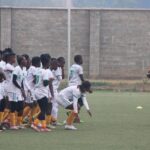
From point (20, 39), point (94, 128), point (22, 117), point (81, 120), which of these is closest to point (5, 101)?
point (22, 117)

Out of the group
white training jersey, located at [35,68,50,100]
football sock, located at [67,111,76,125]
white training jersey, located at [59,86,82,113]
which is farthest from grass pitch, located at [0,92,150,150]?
white training jersey, located at [35,68,50,100]

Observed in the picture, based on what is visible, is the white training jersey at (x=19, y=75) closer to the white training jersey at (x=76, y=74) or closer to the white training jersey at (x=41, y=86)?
the white training jersey at (x=41, y=86)

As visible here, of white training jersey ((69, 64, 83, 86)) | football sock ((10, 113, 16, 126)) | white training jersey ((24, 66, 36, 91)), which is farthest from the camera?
white training jersey ((69, 64, 83, 86))

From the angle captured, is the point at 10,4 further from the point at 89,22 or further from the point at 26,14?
the point at 89,22

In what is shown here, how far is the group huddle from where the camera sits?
663 inches

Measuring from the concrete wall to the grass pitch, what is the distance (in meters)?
22.8

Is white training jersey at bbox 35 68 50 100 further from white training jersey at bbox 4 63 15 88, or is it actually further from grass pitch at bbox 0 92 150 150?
grass pitch at bbox 0 92 150 150

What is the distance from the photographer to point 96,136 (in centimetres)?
1559

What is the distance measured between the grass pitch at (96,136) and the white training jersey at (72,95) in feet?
2.08

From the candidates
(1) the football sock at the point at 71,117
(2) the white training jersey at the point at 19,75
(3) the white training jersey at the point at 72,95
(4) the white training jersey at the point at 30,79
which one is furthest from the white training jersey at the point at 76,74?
(2) the white training jersey at the point at 19,75

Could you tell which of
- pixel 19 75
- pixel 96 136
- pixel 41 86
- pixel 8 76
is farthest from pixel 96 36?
pixel 96 136

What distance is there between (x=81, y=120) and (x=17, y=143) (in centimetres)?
574

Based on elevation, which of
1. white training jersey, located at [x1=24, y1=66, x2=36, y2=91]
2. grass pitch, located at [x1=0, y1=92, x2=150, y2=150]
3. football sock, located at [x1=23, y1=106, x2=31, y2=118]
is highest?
white training jersey, located at [x1=24, y1=66, x2=36, y2=91]

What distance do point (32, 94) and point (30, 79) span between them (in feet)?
1.64
